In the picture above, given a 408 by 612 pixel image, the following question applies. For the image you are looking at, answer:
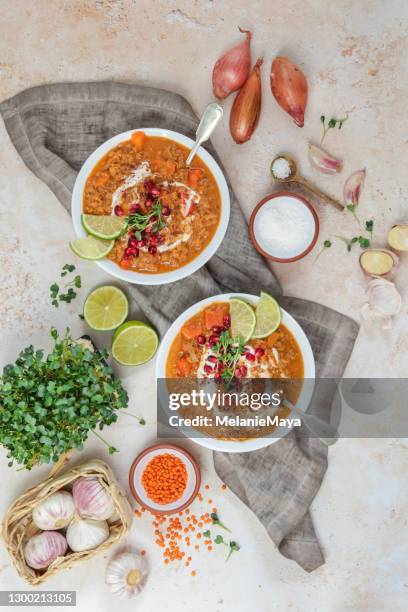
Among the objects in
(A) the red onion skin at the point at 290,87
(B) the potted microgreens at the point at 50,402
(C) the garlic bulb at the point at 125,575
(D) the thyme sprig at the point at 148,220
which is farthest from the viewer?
(C) the garlic bulb at the point at 125,575

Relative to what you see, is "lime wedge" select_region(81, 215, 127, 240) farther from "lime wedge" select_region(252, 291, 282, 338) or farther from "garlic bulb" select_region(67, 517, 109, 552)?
"garlic bulb" select_region(67, 517, 109, 552)

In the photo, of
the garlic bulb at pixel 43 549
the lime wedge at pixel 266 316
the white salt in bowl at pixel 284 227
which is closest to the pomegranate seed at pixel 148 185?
the white salt in bowl at pixel 284 227

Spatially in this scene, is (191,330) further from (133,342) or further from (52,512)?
(52,512)

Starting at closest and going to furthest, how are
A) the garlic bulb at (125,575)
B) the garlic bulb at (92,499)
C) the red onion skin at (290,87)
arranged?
the garlic bulb at (92,499) < the red onion skin at (290,87) < the garlic bulb at (125,575)

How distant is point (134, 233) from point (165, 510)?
1581 mm

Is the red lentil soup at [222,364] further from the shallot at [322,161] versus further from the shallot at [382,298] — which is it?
the shallot at [322,161]

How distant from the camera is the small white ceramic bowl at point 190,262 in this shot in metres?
3.32

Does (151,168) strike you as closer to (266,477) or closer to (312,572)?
(266,477)

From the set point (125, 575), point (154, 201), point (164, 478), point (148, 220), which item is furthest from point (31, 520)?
point (154, 201)

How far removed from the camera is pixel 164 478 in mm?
3502

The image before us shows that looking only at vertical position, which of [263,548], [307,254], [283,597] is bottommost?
[283,597]

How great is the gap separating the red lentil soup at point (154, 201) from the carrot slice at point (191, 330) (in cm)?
33

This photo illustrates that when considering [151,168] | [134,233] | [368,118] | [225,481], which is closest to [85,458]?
[225,481]

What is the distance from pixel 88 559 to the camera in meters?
3.39
